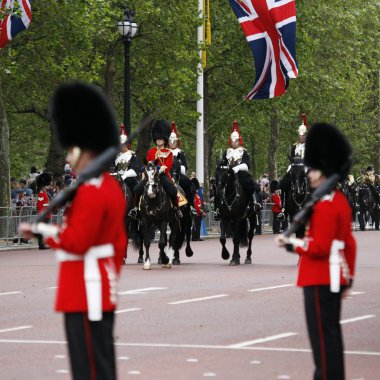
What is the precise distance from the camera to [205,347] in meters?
13.4

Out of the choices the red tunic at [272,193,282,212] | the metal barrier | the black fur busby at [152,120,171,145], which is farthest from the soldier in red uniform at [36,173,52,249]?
the red tunic at [272,193,282,212]

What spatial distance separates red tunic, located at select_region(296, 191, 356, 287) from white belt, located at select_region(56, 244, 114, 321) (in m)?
1.71

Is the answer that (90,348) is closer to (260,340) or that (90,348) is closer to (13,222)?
(260,340)

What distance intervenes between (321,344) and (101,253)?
188 cm

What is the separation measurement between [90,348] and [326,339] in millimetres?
1896

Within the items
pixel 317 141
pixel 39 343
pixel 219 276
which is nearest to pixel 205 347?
pixel 39 343

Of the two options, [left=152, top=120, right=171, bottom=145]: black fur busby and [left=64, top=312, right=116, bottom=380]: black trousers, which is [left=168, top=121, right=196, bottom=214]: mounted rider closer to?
[left=152, top=120, right=171, bottom=145]: black fur busby

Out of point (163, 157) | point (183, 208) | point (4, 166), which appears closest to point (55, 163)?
point (4, 166)

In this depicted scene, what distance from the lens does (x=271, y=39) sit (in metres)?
41.6

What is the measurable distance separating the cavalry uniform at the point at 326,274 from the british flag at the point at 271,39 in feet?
105

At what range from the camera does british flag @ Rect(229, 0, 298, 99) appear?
4156cm

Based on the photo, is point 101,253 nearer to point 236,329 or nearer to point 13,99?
point 236,329

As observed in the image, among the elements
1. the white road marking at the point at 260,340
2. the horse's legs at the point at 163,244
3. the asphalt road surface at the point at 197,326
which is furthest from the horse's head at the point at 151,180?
the white road marking at the point at 260,340

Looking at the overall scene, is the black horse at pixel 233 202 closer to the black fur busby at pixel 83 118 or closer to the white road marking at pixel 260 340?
the white road marking at pixel 260 340
